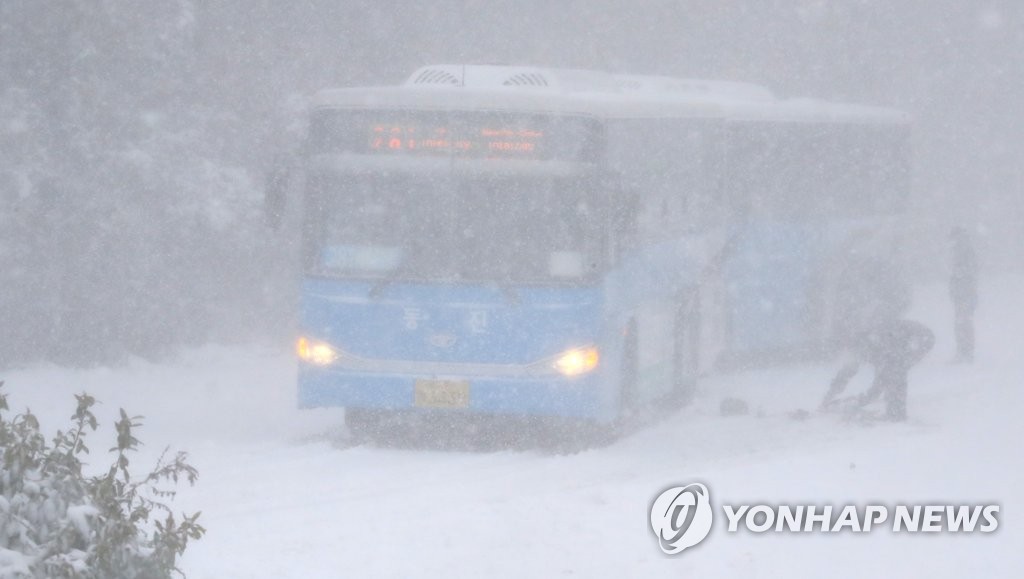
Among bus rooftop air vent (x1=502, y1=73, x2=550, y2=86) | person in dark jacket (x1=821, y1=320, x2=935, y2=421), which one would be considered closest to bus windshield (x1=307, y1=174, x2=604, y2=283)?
bus rooftop air vent (x1=502, y1=73, x2=550, y2=86)

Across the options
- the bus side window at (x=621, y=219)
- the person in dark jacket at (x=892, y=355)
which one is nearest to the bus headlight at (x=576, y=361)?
the bus side window at (x=621, y=219)

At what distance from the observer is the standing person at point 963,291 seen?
1869cm

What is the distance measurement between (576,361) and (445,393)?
113 centimetres

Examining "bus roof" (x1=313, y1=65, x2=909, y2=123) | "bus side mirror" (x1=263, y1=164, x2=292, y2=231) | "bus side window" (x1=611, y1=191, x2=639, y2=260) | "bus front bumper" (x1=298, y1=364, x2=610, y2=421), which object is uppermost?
"bus roof" (x1=313, y1=65, x2=909, y2=123)

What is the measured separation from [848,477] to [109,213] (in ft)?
38.1

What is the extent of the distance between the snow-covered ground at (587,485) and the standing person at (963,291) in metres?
0.91

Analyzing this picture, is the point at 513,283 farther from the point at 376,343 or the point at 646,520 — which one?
the point at 646,520

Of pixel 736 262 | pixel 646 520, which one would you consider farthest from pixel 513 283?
pixel 736 262

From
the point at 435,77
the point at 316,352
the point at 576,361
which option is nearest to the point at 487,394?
the point at 576,361

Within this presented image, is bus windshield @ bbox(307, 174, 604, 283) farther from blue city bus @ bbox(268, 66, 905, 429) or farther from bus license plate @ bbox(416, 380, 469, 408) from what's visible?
bus license plate @ bbox(416, 380, 469, 408)

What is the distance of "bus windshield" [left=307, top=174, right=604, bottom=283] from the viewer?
12562 mm

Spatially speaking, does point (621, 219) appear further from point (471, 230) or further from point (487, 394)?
point (487, 394)

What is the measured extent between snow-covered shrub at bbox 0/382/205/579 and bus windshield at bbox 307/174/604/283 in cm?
723

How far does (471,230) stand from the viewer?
41.4 ft
